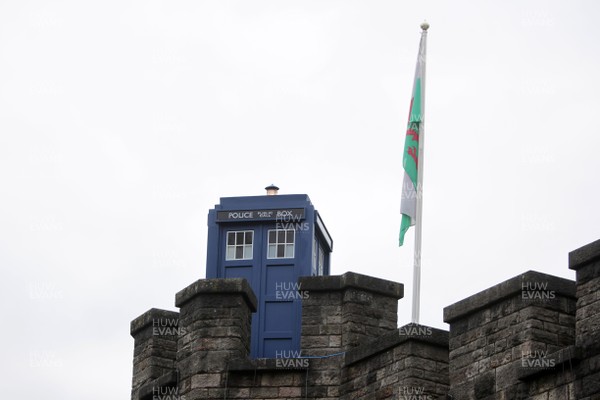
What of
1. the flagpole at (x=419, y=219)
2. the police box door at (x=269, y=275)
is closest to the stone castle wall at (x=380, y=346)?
the flagpole at (x=419, y=219)

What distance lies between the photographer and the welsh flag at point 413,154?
18234 millimetres

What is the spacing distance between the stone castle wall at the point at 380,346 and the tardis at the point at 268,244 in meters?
2.03

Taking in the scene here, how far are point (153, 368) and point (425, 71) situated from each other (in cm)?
487

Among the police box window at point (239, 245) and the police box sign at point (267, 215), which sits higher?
the police box sign at point (267, 215)

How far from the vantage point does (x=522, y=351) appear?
46.6ft

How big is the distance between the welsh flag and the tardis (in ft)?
6.94

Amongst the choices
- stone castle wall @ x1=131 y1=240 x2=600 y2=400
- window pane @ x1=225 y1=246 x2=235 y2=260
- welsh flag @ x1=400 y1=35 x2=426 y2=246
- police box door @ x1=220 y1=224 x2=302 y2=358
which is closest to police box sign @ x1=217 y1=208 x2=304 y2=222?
police box door @ x1=220 y1=224 x2=302 y2=358

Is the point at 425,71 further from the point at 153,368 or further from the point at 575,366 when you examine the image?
the point at 575,366

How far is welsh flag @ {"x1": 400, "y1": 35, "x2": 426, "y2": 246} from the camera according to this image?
18234mm

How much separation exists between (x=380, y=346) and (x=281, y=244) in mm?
4545

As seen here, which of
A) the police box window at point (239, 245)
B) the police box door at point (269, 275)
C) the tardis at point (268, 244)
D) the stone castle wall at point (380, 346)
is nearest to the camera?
the stone castle wall at point (380, 346)

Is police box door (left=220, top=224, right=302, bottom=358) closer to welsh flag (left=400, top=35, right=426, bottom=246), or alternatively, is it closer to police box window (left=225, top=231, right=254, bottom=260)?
police box window (left=225, top=231, right=254, bottom=260)

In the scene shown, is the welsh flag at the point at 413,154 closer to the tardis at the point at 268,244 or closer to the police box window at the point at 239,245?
the tardis at the point at 268,244

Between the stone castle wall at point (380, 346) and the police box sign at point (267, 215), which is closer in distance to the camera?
the stone castle wall at point (380, 346)
